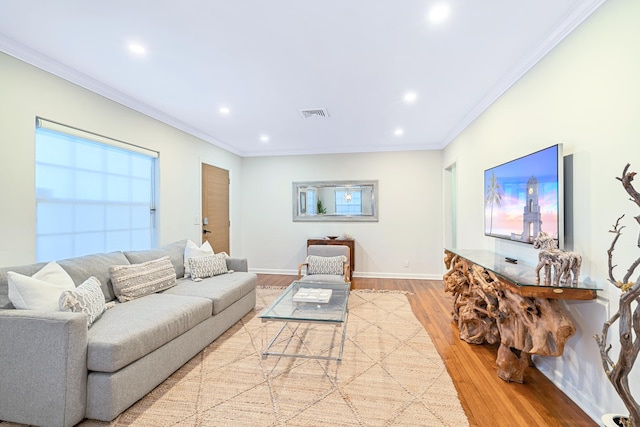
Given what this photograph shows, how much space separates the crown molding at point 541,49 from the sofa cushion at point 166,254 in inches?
154

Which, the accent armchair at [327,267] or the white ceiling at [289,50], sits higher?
the white ceiling at [289,50]

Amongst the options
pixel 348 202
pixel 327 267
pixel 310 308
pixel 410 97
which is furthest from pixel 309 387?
pixel 348 202

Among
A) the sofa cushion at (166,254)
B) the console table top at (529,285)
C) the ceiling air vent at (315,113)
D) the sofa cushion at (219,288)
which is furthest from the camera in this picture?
the ceiling air vent at (315,113)

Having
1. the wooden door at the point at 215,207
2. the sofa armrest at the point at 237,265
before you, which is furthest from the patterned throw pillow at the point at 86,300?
the wooden door at the point at 215,207

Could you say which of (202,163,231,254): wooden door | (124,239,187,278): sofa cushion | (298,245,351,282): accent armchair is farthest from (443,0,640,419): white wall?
(202,163,231,254): wooden door

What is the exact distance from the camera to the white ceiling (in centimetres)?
175

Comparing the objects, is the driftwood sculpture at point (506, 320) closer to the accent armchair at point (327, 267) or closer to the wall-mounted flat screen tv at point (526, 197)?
the wall-mounted flat screen tv at point (526, 197)

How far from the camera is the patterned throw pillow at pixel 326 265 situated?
3947 millimetres

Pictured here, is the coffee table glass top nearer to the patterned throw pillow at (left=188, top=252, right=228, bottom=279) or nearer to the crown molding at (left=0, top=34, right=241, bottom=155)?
the patterned throw pillow at (left=188, top=252, right=228, bottom=279)

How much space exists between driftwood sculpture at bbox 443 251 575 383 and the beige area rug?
1.51ft

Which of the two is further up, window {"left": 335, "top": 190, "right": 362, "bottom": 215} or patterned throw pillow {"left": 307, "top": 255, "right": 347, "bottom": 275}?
window {"left": 335, "top": 190, "right": 362, "bottom": 215}

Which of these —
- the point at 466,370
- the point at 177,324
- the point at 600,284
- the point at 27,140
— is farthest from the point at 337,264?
the point at 27,140

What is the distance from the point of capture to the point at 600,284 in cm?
163

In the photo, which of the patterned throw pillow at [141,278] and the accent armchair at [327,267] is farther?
the accent armchair at [327,267]
